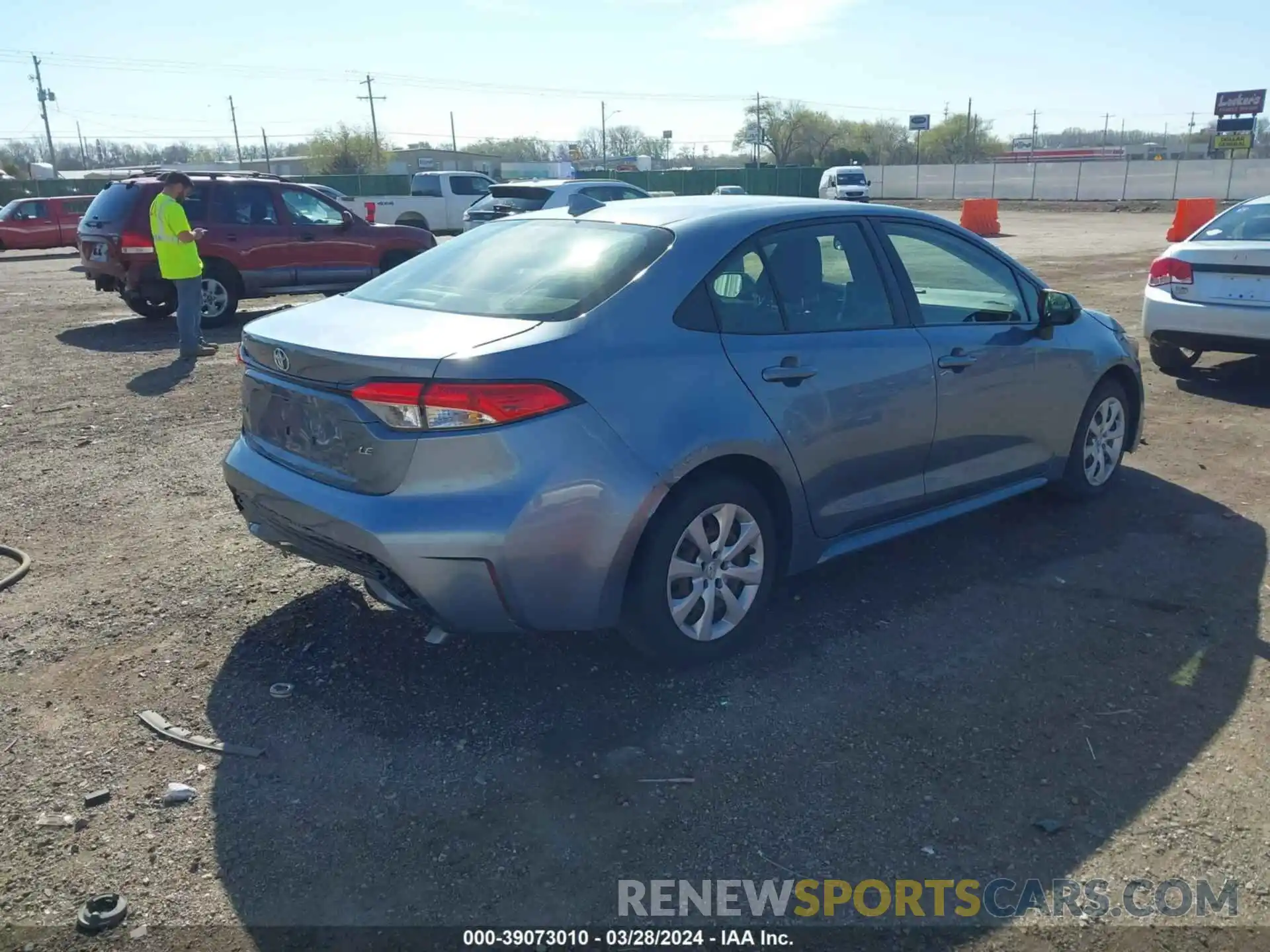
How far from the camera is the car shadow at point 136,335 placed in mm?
11312

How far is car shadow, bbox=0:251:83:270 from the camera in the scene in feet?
87.2

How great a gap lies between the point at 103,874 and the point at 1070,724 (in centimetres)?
303

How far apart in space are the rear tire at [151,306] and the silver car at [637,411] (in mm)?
9577

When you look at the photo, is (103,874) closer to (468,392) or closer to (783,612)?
(468,392)

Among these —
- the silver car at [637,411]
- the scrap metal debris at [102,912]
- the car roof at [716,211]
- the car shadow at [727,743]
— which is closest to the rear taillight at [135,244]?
the silver car at [637,411]

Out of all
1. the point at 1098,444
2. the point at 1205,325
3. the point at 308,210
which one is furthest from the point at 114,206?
the point at 1205,325

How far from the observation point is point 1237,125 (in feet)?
220

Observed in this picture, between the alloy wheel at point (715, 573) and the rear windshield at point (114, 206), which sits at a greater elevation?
the rear windshield at point (114, 206)

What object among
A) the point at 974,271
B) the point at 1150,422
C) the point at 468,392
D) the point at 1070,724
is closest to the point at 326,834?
the point at 468,392

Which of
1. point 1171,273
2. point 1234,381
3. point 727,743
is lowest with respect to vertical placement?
point 1234,381

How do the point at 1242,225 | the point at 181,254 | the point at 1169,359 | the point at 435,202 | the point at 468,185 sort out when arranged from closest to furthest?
the point at 1242,225 < the point at 1169,359 < the point at 181,254 < the point at 435,202 < the point at 468,185

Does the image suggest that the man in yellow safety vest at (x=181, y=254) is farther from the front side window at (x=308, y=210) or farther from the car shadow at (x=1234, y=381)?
the car shadow at (x=1234, y=381)

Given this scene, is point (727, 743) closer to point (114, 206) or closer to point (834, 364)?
point (834, 364)

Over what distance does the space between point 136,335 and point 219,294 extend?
108cm
